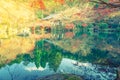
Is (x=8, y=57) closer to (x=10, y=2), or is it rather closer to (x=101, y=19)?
(x=10, y=2)

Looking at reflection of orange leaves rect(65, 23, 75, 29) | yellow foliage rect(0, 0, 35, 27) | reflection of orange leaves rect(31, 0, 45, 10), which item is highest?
reflection of orange leaves rect(31, 0, 45, 10)

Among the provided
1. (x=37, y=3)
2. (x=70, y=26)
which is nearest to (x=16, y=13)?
(x=37, y=3)

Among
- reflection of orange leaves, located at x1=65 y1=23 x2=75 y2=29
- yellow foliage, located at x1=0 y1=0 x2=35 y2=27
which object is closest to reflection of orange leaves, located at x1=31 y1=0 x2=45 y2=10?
yellow foliage, located at x1=0 y1=0 x2=35 y2=27

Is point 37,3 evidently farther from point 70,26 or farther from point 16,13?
point 70,26

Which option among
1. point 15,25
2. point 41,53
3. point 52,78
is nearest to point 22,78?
point 52,78

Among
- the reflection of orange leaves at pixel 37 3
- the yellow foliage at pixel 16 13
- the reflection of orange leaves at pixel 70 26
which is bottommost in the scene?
the reflection of orange leaves at pixel 70 26

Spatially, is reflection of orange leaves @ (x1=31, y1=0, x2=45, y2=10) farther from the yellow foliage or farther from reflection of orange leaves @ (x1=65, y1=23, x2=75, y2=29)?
reflection of orange leaves @ (x1=65, y1=23, x2=75, y2=29)

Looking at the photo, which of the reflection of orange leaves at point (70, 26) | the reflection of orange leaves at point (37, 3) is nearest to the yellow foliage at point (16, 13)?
the reflection of orange leaves at point (37, 3)

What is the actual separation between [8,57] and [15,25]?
27163 mm

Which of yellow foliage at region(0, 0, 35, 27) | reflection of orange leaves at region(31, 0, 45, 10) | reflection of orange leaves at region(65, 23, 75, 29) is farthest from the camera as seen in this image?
reflection of orange leaves at region(65, 23, 75, 29)

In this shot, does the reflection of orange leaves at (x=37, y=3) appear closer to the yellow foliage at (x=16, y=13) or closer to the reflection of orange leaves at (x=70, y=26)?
the yellow foliage at (x=16, y=13)

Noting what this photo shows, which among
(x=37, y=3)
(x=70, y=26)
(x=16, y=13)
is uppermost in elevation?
(x=37, y=3)

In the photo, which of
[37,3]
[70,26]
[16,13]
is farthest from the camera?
[70,26]

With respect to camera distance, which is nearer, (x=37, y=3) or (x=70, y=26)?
(x=37, y=3)
